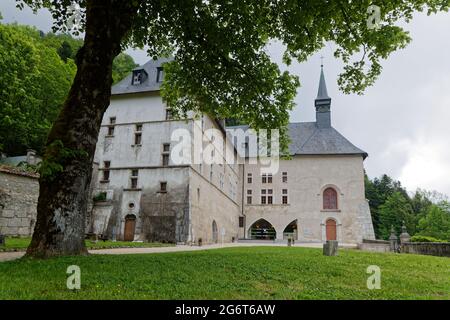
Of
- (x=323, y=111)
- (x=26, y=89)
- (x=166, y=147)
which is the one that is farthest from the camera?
(x=323, y=111)

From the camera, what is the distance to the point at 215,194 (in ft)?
102

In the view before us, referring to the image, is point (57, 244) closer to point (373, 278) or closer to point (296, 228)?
point (373, 278)

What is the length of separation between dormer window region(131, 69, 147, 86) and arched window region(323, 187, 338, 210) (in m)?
25.1

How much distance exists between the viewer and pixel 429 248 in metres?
16.8

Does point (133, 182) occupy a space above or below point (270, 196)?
below

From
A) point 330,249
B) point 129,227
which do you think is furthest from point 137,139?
point 330,249

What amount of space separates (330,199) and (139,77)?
26.1 metres

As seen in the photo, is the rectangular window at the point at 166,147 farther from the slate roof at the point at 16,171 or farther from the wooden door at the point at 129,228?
the slate roof at the point at 16,171

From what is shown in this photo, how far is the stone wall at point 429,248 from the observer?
15544mm

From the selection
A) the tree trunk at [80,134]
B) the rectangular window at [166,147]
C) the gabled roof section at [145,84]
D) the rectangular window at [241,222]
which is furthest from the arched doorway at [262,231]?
the tree trunk at [80,134]

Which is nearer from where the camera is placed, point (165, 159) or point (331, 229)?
point (165, 159)

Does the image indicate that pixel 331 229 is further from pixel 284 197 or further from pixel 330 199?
pixel 284 197

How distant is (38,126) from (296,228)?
30143mm
